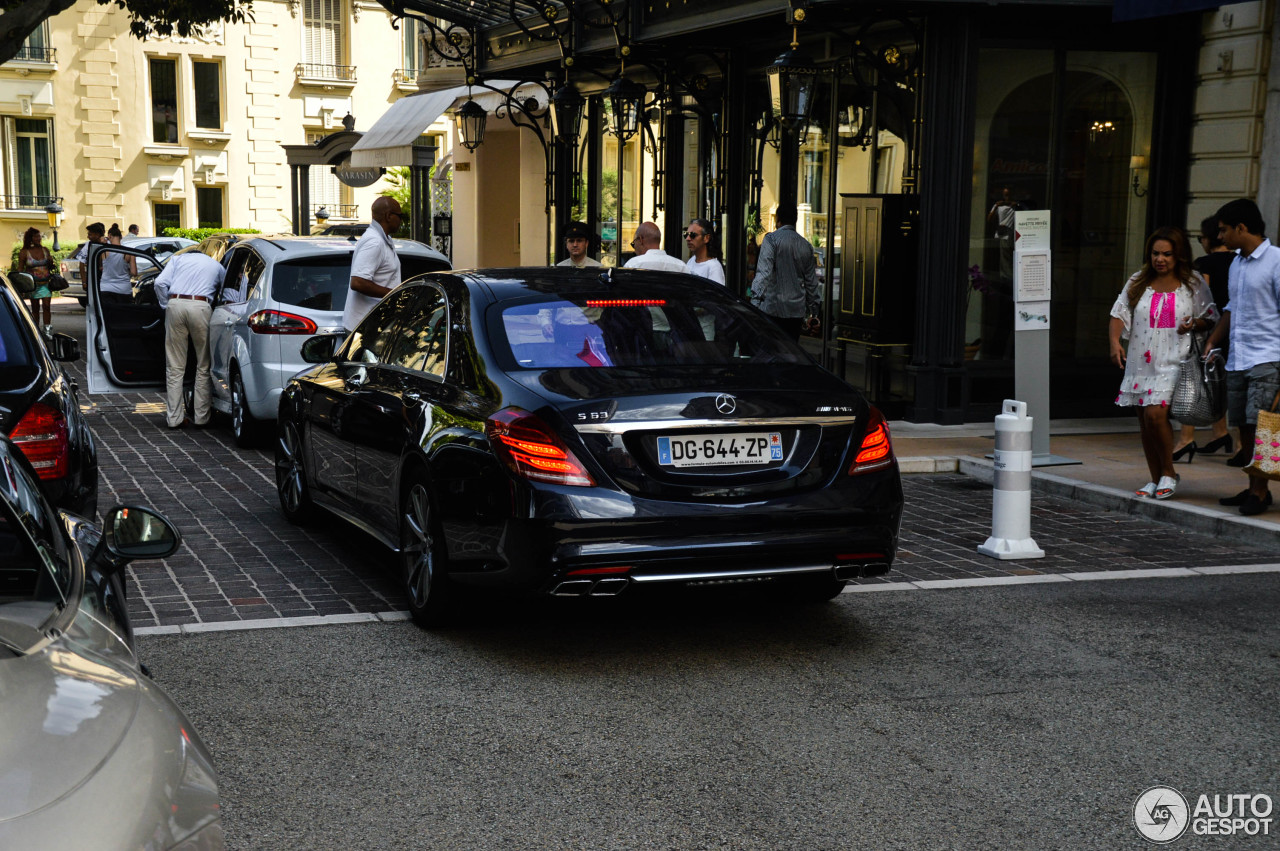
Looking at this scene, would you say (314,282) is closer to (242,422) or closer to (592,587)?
(242,422)

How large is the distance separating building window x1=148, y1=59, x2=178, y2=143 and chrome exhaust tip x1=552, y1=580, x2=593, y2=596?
46999 mm

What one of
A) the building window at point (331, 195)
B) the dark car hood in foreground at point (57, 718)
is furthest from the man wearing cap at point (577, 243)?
the building window at point (331, 195)

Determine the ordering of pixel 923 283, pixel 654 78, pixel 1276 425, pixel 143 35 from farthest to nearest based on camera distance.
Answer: pixel 143 35
pixel 654 78
pixel 923 283
pixel 1276 425

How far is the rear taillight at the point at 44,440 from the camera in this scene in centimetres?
597

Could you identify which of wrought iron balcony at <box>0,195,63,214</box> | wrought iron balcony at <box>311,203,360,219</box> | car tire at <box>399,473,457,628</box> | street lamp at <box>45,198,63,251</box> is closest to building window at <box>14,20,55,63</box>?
wrought iron balcony at <box>0,195,63,214</box>

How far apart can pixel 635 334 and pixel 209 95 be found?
4651 centimetres

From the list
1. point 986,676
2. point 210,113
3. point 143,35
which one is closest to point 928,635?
point 986,676

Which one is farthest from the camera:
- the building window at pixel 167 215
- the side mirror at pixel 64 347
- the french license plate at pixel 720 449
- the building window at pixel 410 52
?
the building window at pixel 410 52

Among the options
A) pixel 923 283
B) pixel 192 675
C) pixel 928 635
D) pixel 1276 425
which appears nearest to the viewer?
pixel 192 675

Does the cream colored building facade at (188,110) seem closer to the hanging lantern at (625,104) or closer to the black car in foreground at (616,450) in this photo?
the hanging lantern at (625,104)

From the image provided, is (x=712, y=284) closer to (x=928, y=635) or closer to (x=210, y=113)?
(x=928, y=635)

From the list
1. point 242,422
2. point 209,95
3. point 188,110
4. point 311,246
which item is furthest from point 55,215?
Result: point 242,422

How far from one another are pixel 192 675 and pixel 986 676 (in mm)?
3055

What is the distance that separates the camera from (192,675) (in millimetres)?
5512
